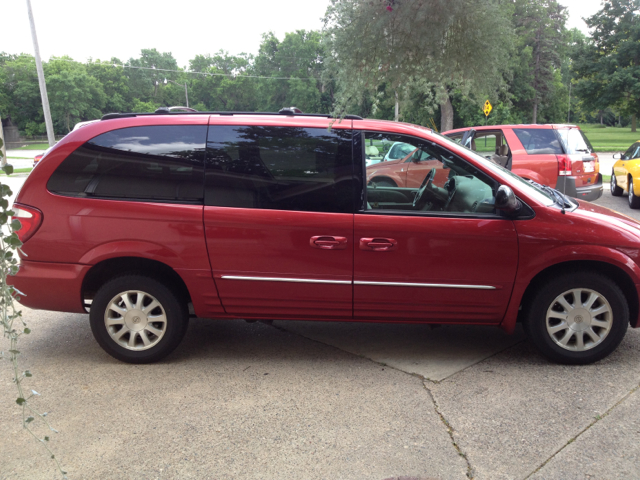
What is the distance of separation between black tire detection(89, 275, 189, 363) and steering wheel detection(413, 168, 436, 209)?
6.41 feet

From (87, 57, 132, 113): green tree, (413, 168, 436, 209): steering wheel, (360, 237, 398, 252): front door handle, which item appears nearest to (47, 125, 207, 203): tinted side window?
(360, 237, 398, 252): front door handle

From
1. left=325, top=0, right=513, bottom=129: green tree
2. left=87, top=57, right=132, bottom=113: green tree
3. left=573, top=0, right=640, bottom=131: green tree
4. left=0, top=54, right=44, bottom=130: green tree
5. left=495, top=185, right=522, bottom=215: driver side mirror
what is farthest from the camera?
left=87, top=57, right=132, bottom=113: green tree

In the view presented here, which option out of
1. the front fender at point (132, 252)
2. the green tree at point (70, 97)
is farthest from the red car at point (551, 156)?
the green tree at point (70, 97)

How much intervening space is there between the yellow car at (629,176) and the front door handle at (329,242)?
977 centimetres

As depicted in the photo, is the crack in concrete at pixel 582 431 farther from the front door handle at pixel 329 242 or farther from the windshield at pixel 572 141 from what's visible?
the windshield at pixel 572 141

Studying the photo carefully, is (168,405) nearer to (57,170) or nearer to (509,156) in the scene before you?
(57,170)

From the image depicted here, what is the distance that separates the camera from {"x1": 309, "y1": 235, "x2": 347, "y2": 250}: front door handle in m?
3.73

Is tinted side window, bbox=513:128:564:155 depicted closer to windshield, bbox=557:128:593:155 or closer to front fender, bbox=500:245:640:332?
windshield, bbox=557:128:593:155

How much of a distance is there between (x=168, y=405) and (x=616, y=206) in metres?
11.3

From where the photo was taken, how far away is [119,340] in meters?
3.94

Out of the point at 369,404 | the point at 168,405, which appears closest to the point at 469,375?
the point at 369,404

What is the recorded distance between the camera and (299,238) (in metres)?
3.76

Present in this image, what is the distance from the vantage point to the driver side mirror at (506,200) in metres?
3.60

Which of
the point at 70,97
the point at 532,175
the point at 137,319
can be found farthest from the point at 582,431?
the point at 70,97
